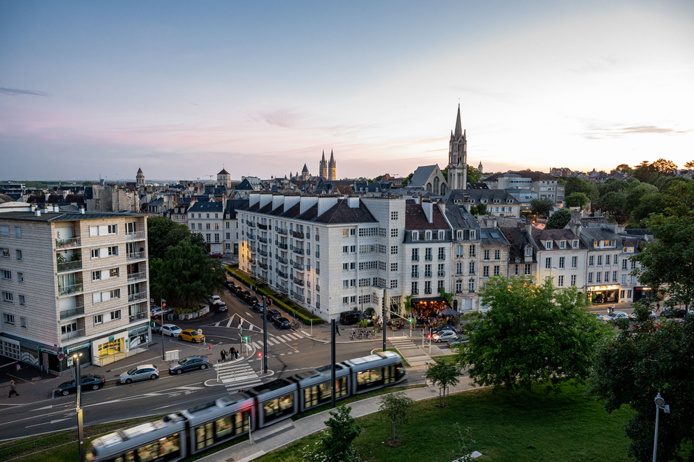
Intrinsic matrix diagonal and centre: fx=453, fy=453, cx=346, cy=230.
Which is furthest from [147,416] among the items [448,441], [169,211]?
[169,211]

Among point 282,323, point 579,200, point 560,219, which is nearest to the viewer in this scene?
point 282,323

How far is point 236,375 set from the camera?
4259 cm

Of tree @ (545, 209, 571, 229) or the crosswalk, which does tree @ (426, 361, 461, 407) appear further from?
tree @ (545, 209, 571, 229)

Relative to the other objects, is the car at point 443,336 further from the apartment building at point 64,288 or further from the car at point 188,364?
the apartment building at point 64,288

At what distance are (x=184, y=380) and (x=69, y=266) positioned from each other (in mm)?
15936

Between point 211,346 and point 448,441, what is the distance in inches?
1234

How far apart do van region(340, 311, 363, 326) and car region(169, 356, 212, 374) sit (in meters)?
19.7

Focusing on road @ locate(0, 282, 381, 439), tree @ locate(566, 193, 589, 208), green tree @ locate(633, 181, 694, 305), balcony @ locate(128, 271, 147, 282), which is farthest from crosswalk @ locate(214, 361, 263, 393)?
tree @ locate(566, 193, 589, 208)

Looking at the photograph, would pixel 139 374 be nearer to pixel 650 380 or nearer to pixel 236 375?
pixel 236 375

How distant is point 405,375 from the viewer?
1672 inches

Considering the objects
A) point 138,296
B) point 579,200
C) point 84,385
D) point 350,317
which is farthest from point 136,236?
point 579,200

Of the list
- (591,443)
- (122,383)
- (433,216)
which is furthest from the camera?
(433,216)

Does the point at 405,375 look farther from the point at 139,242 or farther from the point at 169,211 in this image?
the point at 169,211

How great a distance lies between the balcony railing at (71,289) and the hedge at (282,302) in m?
26.2
